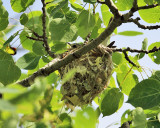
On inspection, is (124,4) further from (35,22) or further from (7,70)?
(7,70)

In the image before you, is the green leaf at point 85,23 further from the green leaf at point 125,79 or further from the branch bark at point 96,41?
the green leaf at point 125,79

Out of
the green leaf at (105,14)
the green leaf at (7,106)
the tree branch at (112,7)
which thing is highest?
the green leaf at (7,106)

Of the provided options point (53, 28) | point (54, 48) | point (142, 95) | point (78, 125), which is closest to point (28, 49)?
point (54, 48)

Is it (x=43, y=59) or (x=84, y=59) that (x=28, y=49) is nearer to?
(x=43, y=59)

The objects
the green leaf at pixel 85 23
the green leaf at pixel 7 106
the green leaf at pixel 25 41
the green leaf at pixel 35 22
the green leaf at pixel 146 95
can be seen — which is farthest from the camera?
the green leaf at pixel 25 41

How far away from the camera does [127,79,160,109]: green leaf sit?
1748 millimetres

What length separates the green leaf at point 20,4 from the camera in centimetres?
198

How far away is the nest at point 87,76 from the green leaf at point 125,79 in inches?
7.6

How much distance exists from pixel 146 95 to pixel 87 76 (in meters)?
0.50

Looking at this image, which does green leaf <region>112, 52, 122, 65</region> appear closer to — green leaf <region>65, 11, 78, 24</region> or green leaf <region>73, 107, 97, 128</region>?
green leaf <region>65, 11, 78, 24</region>

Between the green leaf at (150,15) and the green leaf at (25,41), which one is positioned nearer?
the green leaf at (150,15)

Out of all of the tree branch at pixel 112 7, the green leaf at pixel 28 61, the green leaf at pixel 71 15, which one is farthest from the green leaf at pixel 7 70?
the tree branch at pixel 112 7

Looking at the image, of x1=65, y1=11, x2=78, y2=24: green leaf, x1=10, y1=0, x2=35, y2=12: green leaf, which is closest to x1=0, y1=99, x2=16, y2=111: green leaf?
x1=10, y1=0, x2=35, y2=12: green leaf

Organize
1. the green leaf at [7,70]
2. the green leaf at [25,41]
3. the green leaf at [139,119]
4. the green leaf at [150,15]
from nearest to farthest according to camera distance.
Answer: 1. the green leaf at [139,119]
2. the green leaf at [7,70]
3. the green leaf at [150,15]
4. the green leaf at [25,41]
